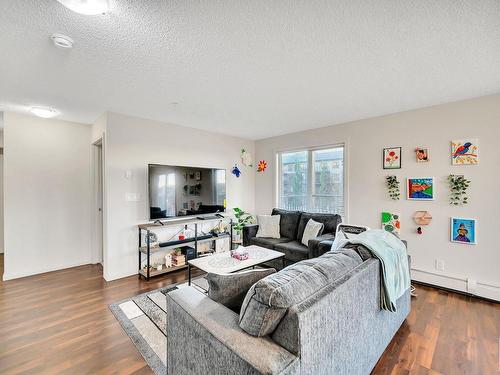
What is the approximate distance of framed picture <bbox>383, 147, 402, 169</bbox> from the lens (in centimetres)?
328

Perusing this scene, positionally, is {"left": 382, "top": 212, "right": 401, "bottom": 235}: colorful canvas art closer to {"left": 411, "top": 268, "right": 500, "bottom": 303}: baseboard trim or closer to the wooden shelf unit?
{"left": 411, "top": 268, "right": 500, "bottom": 303}: baseboard trim

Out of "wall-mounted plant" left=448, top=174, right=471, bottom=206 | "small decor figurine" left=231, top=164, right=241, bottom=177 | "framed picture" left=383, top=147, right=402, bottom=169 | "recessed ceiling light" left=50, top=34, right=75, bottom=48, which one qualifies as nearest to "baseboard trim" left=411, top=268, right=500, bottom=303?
"wall-mounted plant" left=448, top=174, right=471, bottom=206

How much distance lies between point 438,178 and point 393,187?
51cm

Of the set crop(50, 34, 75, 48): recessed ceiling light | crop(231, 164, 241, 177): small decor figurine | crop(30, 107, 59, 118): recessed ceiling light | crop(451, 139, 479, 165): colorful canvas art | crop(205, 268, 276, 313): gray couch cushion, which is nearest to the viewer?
crop(205, 268, 276, 313): gray couch cushion

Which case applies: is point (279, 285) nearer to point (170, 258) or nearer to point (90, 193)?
point (170, 258)

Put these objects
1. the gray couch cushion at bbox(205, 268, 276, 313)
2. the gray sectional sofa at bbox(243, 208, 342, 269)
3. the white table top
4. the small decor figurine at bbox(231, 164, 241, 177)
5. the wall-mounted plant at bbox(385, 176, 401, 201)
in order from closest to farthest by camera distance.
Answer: the gray couch cushion at bbox(205, 268, 276, 313) → the white table top → the gray sectional sofa at bbox(243, 208, 342, 269) → the wall-mounted plant at bbox(385, 176, 401, 201) → the small decor figurine at bbox(231, 164, 241, 177)

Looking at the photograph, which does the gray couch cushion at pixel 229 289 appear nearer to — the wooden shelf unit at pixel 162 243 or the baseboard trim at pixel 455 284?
the wooden shelf unit at pixel 162 243

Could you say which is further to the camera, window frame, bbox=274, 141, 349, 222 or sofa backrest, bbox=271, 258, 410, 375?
window frame, bbox=274, 141, 349, 222

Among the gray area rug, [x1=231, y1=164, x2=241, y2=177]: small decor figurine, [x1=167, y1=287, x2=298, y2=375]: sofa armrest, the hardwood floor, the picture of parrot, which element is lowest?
the hardwood floor

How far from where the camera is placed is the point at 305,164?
446 centimetres

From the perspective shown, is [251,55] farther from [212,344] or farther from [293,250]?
[293,250]

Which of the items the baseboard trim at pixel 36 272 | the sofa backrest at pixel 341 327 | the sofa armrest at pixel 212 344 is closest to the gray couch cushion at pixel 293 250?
the sofa backrest at pixel 341 327

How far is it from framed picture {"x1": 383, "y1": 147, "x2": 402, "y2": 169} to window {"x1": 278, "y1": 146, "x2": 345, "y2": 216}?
0.69 m

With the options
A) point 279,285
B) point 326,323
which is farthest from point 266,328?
point 326,323
